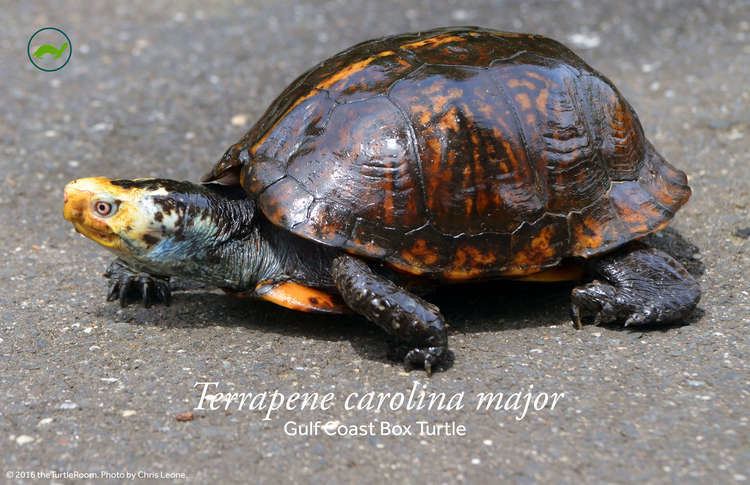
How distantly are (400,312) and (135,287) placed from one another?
168 centimetres

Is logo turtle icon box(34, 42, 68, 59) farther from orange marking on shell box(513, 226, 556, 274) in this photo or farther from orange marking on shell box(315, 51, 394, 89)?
orange marking on shell box(513, 226, 556, 274)

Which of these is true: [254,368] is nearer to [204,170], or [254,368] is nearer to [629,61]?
[204,170]

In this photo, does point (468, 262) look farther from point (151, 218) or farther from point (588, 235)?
point (151, 218)

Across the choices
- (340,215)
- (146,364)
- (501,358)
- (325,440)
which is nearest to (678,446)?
(501,358)

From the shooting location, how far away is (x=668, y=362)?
405 cm

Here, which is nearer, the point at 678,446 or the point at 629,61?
the point at 678,446

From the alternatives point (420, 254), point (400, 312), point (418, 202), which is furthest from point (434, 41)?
point (400, 312)

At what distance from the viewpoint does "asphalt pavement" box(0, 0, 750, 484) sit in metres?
3.42

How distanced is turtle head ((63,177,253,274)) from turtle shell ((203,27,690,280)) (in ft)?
0.90

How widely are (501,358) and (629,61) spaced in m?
4.93

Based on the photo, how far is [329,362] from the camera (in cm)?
417

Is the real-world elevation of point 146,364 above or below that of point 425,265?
below

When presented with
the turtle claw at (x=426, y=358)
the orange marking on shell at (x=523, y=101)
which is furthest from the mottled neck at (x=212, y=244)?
the orange marking on shell at (x=523, y=101)

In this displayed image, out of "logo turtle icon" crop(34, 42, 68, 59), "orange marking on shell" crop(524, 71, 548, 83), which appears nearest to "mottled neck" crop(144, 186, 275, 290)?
"orange marking on shell" crop(524, 71, 548, 83)
